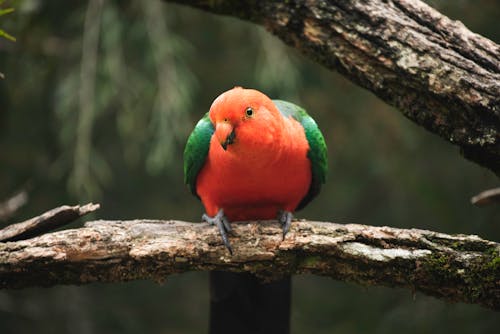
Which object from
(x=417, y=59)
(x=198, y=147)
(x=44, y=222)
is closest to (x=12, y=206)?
(x=44, y=222)

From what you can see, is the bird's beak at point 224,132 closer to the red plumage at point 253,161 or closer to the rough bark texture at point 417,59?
the red plumage at point 253,161

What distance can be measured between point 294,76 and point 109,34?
1782mm

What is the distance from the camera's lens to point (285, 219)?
11.0 feet

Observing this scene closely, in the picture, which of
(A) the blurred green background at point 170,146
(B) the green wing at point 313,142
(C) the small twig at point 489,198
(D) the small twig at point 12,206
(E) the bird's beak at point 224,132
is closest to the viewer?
(E) the bird's beak at point 224,132

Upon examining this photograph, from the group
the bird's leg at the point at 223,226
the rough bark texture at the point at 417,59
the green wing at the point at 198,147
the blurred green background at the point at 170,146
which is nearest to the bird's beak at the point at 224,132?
the bird's leg at the point at 223,226

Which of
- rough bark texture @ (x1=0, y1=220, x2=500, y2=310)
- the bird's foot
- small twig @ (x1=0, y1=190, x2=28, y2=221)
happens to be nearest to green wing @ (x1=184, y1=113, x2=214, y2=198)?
the bird's foot

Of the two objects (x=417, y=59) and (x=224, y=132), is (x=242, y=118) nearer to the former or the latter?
(x=224, y=132)

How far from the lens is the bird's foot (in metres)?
3.01

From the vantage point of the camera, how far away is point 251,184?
11.2ft

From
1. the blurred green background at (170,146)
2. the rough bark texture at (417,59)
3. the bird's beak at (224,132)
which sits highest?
the rough bark texture at (417,59)

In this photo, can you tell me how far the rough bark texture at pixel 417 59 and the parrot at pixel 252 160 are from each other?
52 cm

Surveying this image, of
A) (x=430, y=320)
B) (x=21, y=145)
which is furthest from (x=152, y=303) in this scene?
(x=430, y=320)

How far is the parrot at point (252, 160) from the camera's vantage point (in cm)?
311

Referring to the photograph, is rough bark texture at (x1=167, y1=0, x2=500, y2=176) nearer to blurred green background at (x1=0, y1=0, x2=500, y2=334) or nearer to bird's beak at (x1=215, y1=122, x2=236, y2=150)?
bird's beak at (x1=215, y1=122, x2=236, y2=150)
